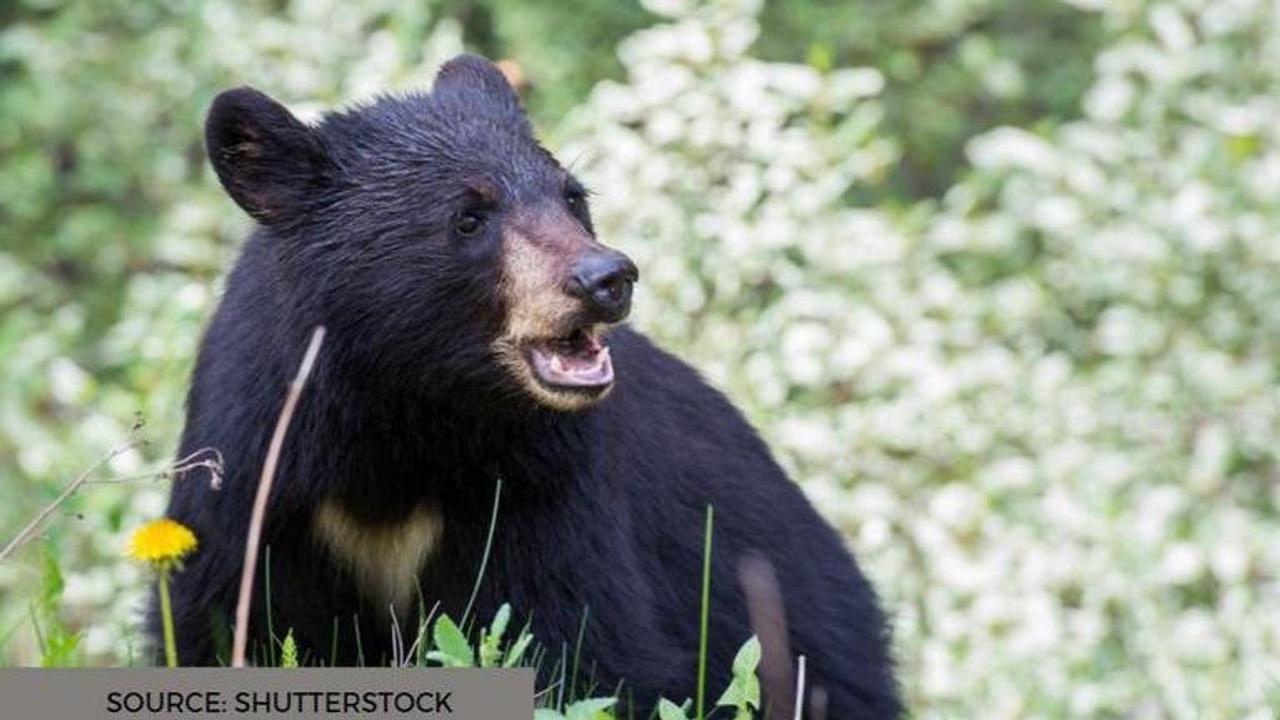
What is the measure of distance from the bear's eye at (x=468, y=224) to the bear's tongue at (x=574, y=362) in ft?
0.94

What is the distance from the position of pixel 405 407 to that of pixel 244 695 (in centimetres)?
136

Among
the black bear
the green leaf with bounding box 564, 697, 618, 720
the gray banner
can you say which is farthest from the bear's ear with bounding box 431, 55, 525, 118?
the gray banner

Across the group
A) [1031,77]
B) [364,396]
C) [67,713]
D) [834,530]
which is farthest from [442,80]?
[1031,77]

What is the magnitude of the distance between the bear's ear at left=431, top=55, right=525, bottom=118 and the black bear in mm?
136

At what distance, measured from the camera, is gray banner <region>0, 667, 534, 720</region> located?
11.0 feet

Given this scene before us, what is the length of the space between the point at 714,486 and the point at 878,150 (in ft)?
11.1

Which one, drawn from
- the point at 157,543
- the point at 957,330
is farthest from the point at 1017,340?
the point at 157,543

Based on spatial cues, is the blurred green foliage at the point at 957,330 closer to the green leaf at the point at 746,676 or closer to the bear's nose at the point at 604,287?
the bear's nose at the point at 604,287

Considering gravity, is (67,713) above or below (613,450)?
below

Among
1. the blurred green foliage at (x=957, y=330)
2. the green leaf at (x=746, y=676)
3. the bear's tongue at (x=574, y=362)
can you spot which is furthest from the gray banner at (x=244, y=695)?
the blurred green foliage at (x=957, y=330)

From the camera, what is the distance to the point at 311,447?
4.62 meters

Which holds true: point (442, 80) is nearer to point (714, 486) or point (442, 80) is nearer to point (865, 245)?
point (714, 486)

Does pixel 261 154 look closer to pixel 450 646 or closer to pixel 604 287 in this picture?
pixel 604 287

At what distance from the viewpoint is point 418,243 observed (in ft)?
15.2
